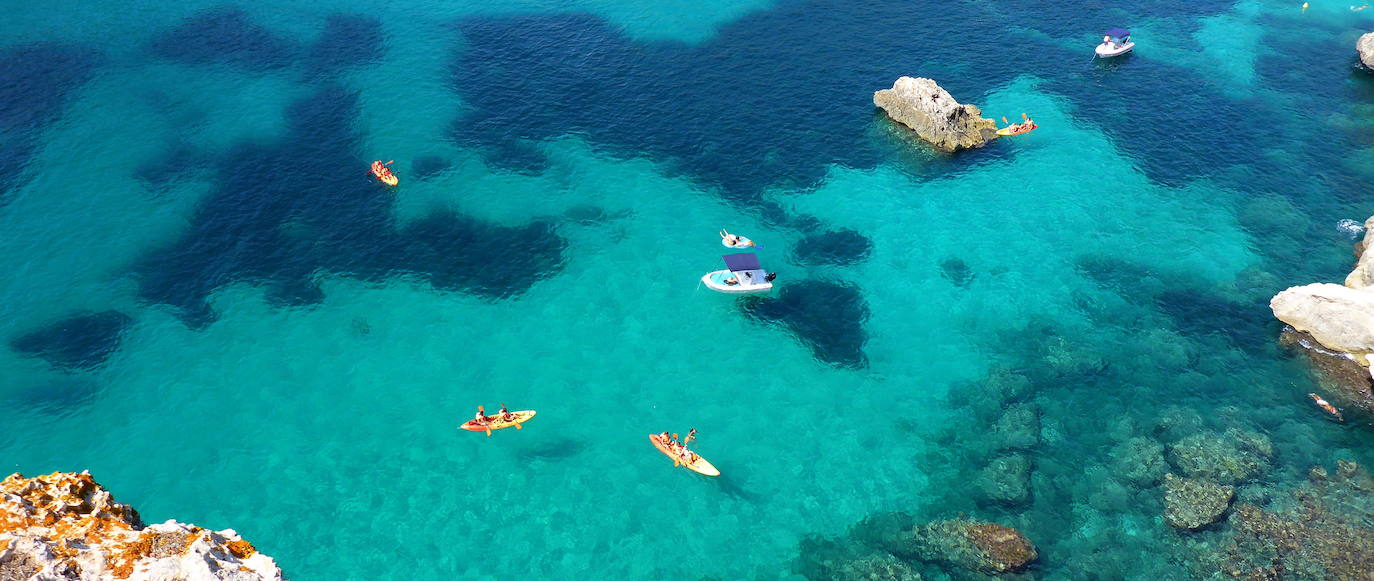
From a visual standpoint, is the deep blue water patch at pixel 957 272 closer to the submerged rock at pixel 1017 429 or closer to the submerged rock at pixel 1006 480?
the submerged rock at pixel 1017 429

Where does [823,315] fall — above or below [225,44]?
below

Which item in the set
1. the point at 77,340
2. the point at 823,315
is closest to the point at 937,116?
the point at 823,315

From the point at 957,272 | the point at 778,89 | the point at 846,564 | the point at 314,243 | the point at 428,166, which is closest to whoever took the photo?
the point at 846,564

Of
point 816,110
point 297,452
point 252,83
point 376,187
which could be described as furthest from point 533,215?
point 252,83

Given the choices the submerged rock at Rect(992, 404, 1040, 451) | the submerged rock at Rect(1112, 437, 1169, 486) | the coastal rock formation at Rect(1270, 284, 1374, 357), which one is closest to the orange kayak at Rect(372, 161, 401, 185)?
the submerged rock at Rect(992, 404, 1040, 451)

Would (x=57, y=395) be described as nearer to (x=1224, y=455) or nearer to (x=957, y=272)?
(x=957, y=272)

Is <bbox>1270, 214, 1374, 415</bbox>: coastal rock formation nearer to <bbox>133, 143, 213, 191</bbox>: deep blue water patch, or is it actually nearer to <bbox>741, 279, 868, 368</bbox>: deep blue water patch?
<bbox>741, 279, 868, 368</bbox>: deep blue water patch
